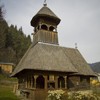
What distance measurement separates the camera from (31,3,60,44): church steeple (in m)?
27.8

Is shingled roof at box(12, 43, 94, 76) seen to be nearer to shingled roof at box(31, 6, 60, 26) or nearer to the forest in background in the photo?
shingled roof at box(31, 6, 60, 26)

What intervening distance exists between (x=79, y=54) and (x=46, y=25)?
24.7ft

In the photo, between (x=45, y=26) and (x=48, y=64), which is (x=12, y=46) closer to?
(x=45, y=26)

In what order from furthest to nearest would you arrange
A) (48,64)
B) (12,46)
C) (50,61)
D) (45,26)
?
(12,46) → (45,26) → (50,61) → (48,64)

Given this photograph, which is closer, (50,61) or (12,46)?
(50,61)

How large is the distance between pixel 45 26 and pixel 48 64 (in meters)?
7.55

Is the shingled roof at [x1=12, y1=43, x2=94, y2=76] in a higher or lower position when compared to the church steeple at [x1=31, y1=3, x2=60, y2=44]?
lower

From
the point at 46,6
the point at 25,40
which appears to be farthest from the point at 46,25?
the point at 25,40

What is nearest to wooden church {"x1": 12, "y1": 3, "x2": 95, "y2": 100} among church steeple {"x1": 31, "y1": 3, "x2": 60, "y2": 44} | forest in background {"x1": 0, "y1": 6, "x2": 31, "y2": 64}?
church steeple {"x1": 31, "y1": 3, "x2": 60, "y2": 44}

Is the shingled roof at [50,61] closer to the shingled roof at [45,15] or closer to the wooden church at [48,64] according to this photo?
the wooden church at [48,64]

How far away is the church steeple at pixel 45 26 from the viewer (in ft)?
91.1

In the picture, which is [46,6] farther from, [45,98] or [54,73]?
[45,98]

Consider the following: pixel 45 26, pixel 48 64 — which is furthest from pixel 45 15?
pixel 48 64

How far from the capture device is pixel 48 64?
23.4 metres
